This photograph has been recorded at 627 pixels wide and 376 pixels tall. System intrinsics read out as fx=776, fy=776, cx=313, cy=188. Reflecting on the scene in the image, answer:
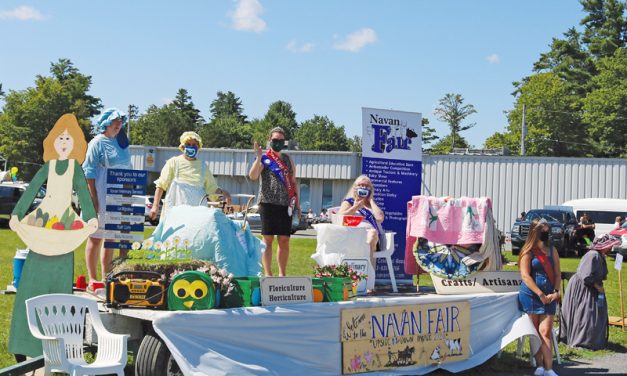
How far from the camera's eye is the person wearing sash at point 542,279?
24.7ft

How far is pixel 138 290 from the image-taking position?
575 cm

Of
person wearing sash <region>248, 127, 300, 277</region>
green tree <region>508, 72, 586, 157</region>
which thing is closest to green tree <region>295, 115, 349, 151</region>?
green tree <region>508, 72, 586, 157</region>

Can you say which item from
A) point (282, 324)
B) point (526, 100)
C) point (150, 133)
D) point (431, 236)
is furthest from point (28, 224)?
point (150, 133)

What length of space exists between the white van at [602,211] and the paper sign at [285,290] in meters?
23.8

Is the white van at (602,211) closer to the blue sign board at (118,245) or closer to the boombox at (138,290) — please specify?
the blue sign board at (118,245)

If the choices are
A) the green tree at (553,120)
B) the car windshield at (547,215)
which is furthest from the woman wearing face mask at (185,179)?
the green tree at (553,120)

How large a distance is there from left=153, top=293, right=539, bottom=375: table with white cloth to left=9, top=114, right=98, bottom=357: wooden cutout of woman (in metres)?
1.07

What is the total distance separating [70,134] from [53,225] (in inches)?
29.0

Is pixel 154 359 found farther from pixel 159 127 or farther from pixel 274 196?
pixel 159 127

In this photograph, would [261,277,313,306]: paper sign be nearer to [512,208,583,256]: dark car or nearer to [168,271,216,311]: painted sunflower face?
[168,271,216,311]: painted sunflower face

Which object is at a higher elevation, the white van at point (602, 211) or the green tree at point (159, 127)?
the green tree at point (159, 127)

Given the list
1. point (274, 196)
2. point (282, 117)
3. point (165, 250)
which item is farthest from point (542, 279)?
point (282, 117)

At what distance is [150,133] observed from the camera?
253 feet

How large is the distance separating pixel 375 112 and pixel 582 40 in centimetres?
6005
